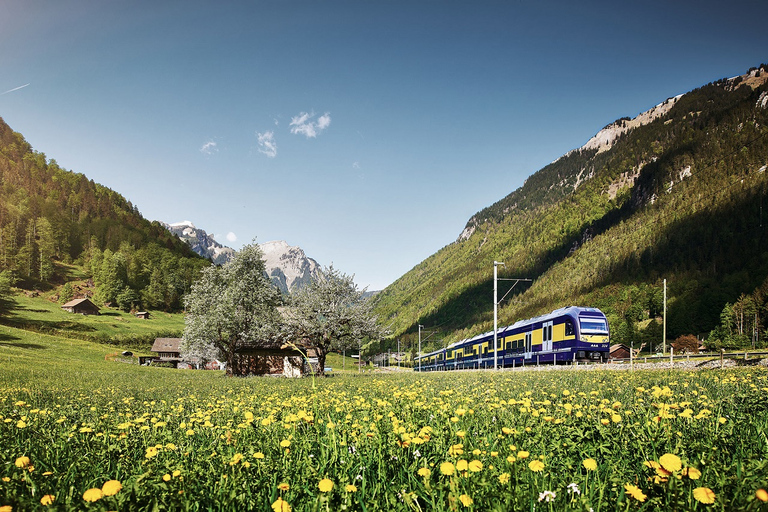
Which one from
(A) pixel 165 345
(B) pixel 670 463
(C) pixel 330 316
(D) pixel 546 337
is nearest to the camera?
(B) pixel 670 463

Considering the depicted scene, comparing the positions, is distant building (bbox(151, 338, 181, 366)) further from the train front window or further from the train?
the train front window

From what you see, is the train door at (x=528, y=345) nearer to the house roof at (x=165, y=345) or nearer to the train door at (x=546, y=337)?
the train door at (x=546, y=337)

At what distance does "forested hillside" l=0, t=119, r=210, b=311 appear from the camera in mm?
110688

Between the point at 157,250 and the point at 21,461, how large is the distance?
16707 centimetres

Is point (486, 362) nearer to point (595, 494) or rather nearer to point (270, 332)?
point (270, 332)

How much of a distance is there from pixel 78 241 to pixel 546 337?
163m

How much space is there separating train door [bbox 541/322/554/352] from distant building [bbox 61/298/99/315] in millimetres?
106180

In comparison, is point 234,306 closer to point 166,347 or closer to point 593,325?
point 593,325

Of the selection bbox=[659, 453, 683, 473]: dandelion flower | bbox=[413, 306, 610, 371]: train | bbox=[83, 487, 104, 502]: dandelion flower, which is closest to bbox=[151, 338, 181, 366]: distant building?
bbox=[413, 306, 610, 371]: train

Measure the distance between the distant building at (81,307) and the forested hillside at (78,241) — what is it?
27.6 feet

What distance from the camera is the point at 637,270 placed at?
4129 inches

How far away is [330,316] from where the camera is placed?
28.2m

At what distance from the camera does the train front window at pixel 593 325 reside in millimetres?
28036

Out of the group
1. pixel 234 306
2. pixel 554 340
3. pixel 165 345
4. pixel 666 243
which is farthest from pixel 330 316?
pixel 666 243
